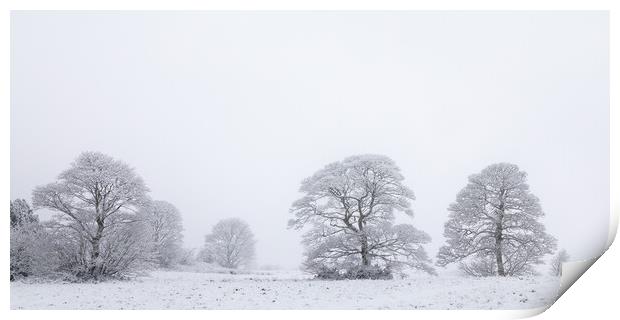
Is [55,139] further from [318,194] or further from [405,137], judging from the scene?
[405,137]

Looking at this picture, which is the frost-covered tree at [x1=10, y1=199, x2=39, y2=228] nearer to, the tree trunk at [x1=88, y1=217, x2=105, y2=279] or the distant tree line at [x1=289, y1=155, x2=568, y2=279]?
the tree trunk at [x1=88, y1=217, x2=105, y2=279]

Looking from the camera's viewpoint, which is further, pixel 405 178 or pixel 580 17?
pixel 405 178

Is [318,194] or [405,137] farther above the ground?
[405,137]

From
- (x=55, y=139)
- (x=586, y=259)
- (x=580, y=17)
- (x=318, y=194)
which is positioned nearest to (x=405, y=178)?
(x=318, y=194)

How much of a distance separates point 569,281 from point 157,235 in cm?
1149

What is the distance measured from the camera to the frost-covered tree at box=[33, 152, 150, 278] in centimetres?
1706

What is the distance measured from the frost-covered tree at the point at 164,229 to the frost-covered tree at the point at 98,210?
12.5 inches

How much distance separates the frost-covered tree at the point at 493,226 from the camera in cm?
1723

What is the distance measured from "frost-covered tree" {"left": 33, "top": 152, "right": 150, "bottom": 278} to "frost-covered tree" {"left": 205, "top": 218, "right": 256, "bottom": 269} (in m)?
2.03

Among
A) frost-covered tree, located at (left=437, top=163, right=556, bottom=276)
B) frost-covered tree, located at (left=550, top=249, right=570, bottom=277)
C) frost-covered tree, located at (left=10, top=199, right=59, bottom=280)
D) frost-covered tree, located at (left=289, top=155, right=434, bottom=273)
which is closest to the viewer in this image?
frost-covered tree, located at (left=550, top=249, right=570, bottom=277)

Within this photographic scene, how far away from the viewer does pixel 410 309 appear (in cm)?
1500

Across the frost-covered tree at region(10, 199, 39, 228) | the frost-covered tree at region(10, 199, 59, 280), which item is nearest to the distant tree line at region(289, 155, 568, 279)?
the frost-covered tree at region(10, 199, 59, 280)

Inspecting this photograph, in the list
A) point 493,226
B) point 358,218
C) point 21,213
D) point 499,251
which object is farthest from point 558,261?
point 21,213

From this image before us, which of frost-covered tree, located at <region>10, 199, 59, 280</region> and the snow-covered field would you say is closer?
the snow-covered field
